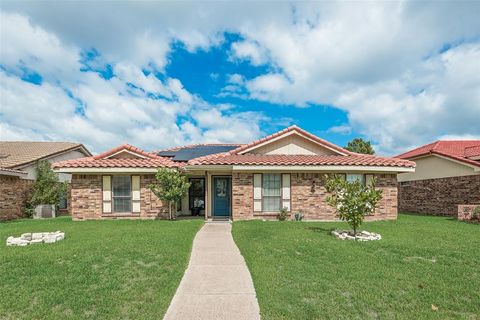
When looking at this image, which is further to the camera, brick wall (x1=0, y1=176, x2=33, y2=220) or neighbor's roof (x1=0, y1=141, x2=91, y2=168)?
neighbor's roof (x1=0, y1=141, x2=91, y2=168)

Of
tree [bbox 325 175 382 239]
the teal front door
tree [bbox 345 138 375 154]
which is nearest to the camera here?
tree [bbox 325 175 382 239]

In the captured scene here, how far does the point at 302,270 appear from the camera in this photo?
639 centimetres

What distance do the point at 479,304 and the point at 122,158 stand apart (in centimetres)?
1580

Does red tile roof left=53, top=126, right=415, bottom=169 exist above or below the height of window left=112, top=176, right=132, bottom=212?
above

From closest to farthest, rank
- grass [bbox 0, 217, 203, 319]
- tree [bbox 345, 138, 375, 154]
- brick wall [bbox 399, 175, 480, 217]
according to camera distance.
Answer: grass [bbox 0, 217, 203, 319] < brick wall [bbox 399, 175, 480, 217] < tree [bbox 345, 138, 375, 154]

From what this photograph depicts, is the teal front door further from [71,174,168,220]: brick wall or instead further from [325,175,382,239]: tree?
[325,175,382,239]: tree

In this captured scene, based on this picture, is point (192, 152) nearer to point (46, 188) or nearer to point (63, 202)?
A: point (46, 188)

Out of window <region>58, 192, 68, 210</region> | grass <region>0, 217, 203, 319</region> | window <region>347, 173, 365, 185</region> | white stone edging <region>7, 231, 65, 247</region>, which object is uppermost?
window <region>347, 173, 365, 185</region>

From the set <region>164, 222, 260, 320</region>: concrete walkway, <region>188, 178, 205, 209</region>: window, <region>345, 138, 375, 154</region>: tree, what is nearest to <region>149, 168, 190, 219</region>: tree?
<region>188, 178, 205, 209</region>: window

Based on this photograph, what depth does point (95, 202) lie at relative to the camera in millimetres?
15023

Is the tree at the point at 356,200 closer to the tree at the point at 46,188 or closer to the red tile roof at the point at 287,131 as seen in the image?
the red tile roof at the point at 287,131

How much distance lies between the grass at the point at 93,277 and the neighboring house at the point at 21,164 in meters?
11.0

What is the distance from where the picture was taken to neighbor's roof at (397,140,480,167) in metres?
18.0

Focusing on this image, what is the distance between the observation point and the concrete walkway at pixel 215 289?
460cm
